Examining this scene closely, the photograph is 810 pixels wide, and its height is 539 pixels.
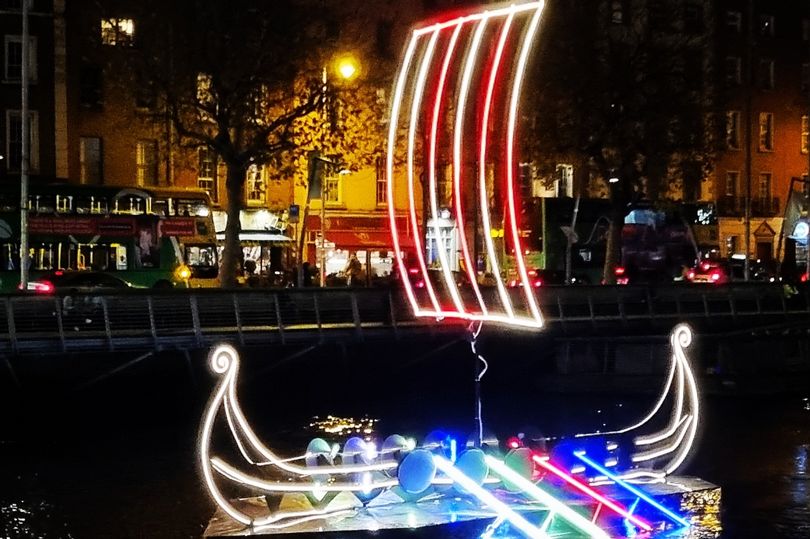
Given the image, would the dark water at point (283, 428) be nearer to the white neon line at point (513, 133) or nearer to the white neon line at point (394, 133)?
the white neon line at point (394, 133)

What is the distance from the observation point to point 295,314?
29.1m

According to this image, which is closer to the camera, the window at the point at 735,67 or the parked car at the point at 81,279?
the parked car at the point at 81,279

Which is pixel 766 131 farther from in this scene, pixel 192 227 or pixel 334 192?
pixel 192 227

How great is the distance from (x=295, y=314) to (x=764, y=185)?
50098 millimetres

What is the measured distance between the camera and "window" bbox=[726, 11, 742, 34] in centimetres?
7225

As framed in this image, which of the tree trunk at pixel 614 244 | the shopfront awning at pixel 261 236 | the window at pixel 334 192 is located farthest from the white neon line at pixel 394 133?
the window at pixel 334 192

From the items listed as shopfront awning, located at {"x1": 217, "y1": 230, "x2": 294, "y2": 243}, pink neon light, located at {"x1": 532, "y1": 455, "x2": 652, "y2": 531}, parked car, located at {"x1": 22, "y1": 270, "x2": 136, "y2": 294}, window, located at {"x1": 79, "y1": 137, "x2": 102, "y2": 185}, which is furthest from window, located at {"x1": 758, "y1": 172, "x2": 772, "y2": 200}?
pink neon light, located at {"x1": 532, "y1": 455, "x2": 652, "y2": 531}

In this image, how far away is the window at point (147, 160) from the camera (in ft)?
176

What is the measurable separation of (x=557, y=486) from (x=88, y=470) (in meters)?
7.99

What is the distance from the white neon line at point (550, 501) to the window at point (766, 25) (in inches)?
2598

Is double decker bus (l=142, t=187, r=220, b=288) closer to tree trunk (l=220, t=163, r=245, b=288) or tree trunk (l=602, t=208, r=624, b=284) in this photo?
tree trunk (l=220, t=163, r=245, b=288)

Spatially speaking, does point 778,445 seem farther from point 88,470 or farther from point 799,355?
point 88,470

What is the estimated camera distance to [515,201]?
980cm

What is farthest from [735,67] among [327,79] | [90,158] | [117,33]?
[117,33]
